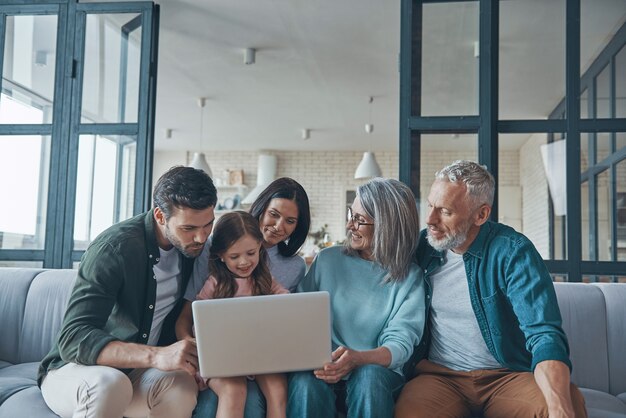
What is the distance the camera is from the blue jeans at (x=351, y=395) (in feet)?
6.66

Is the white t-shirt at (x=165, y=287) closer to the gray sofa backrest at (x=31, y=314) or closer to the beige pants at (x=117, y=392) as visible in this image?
the beige pants at (x=117, y=392)

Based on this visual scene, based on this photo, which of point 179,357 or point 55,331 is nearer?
point 179,357

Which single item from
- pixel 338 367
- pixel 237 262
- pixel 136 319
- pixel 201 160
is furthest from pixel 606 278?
pixel 201 160

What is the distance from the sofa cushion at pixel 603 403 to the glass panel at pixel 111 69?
295 cm

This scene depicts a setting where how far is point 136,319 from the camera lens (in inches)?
86.8

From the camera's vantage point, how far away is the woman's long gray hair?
7.79 feet

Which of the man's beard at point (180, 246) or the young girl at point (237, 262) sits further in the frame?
the young girl at point (237, 262)

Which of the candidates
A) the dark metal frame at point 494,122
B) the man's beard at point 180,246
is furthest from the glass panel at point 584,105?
the man's beard at point 180,246

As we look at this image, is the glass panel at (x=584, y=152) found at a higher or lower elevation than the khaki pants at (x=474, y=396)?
higher

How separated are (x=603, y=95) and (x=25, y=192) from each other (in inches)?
133

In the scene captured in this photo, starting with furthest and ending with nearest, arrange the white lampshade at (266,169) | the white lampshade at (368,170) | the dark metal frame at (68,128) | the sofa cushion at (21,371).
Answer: the white lampshade at (266,169), the white lampshade at (368,170), the dark metal frame at (68,128), the sofa cushion at (21,371)

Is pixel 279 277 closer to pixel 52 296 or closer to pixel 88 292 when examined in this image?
pixel 88 292

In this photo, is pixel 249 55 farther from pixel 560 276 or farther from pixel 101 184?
pixel 560 276

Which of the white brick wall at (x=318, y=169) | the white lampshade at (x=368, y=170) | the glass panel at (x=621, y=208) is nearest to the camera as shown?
the glass panel at (x=621, y=208)
